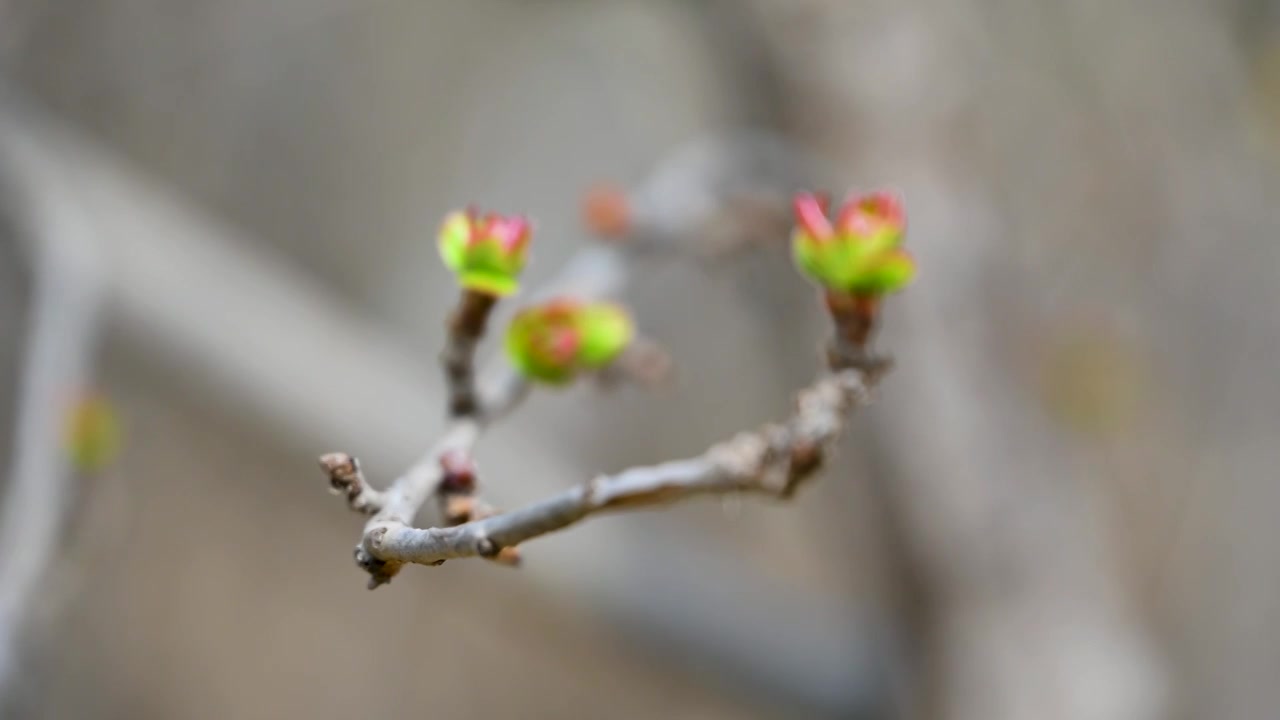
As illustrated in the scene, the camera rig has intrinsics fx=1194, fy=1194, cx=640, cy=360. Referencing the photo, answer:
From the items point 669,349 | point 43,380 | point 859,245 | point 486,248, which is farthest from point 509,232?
point 669,349

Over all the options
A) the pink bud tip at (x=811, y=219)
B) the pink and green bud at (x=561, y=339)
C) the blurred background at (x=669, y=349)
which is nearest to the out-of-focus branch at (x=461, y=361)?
the pink and green bud at (x=561, y=339)

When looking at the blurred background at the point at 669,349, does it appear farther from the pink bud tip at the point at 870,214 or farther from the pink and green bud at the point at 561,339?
the pink bud tip at the point at 870,214

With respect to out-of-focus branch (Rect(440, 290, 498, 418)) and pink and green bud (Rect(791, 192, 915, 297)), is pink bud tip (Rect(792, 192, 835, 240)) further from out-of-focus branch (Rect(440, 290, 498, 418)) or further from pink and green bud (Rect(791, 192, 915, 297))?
out-of-focus branch (Rect(440, 290, 498, 418))

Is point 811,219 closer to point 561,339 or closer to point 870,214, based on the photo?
point 870,214

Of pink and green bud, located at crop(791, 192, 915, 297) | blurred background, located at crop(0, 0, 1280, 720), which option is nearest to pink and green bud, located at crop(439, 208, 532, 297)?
pink and green bud, located at crop(791, 192, 915, 297)

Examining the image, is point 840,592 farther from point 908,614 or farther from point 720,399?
point 908,614

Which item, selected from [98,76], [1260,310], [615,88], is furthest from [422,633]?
[1260,310]
